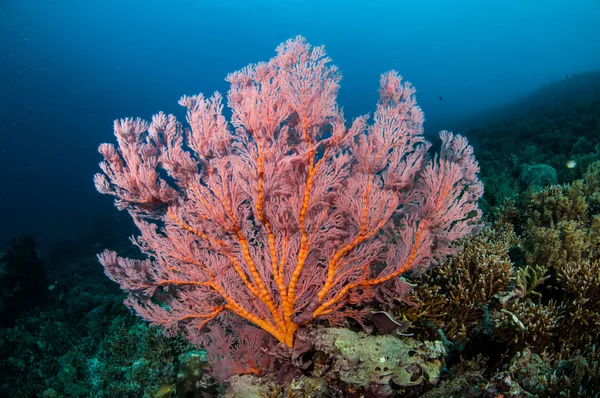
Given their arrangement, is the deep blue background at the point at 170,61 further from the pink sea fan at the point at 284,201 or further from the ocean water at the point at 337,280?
the pink sea fan at the point at 284,201

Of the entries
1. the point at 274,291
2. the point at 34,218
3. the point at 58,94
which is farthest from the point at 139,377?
the point at 58,94

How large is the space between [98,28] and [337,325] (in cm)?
17675

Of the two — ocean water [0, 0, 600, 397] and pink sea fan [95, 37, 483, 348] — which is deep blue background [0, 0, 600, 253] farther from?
pink sea fan [95, 37, 483, 348]

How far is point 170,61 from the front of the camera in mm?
159125

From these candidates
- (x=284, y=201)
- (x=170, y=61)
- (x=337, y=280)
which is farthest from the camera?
(x=170, y=61)

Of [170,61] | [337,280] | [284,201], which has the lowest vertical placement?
[337,280]

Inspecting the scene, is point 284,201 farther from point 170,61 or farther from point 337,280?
point 170,61

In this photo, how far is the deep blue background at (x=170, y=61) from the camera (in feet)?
211

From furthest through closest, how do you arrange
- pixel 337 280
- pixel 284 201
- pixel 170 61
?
1. pixel 170 61
2. pixel 337 280
3. pixel 284 201

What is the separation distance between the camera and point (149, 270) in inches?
162

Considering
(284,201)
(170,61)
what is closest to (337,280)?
(284,201)

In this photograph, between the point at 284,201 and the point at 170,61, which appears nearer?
the point at 284,201

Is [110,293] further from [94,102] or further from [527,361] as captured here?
[94,102]

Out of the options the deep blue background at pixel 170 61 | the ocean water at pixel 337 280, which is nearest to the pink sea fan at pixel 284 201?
the ocean water at pixel 337 280
